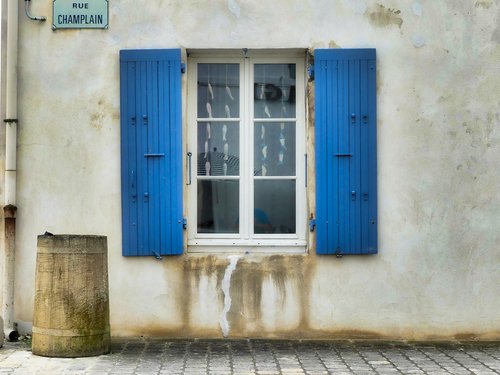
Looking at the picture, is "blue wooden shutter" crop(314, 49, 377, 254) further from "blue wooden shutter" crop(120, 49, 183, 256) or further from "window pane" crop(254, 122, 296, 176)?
"blue wooden shutter" crop(120, 49, 183, 256)

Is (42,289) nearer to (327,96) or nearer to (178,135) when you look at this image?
(178,135)

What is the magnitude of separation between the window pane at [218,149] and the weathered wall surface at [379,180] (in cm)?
83

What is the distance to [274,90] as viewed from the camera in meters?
8.53

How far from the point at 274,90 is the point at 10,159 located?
267 cm

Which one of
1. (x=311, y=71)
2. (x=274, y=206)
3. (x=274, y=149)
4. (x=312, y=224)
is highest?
(x=311, y=71)

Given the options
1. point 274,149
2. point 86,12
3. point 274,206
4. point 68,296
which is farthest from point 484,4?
point 68,296

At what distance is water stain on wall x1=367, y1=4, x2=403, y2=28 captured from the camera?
27.1 ft

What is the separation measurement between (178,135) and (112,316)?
187 centimetres

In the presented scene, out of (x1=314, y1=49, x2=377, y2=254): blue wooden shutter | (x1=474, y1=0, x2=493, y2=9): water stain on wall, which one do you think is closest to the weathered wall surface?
→ (x1=474, y1=0, x2=493, y2=9): water stain on wall

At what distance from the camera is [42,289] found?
23.1 ft

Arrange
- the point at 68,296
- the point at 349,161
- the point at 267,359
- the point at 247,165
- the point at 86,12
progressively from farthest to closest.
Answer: the point at 247,165 → the point at 86,12 → the point at 349,161 → the point at 267,359 → the point at 68,296

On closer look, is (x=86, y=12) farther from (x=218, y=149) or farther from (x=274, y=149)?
(x=274, y=149)

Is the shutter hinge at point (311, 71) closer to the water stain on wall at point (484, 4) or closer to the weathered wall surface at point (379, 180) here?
the weathered wall surface at point (379, 180)

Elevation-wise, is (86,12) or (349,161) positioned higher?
(86,12)
